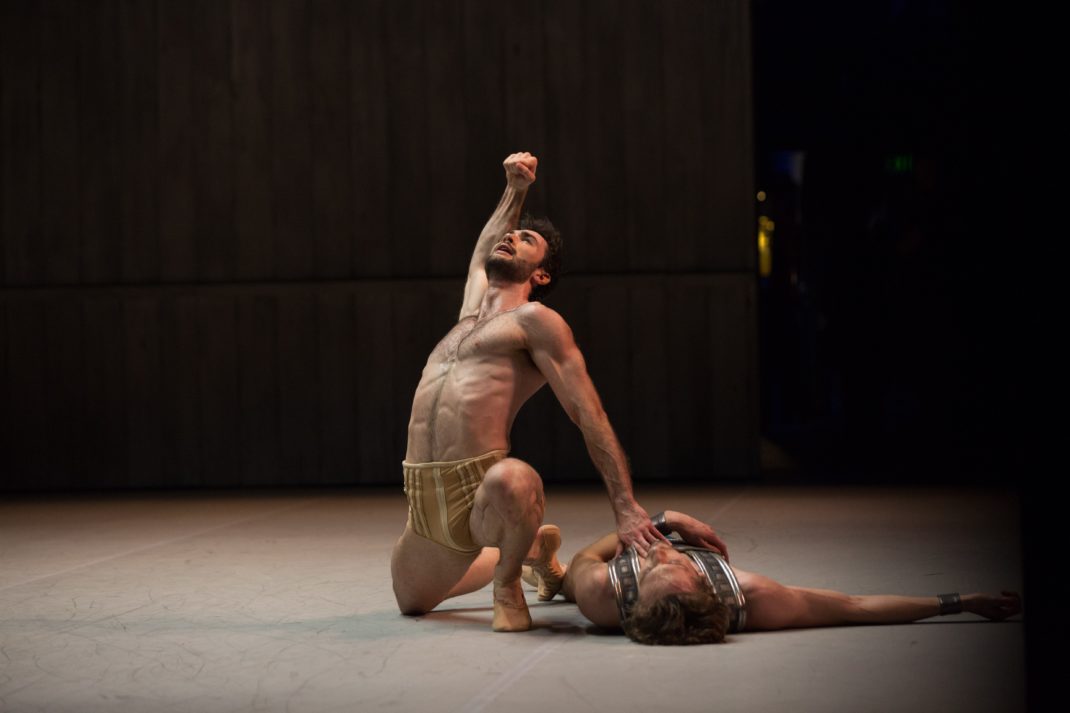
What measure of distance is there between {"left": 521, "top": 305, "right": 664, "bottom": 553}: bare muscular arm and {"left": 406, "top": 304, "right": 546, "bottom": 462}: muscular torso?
59 mm

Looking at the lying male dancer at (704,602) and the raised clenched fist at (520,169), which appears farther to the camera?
the raised clenched fist at (520,169)

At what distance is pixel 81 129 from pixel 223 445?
2.37 metres

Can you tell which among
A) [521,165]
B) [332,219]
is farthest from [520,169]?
[332,219]

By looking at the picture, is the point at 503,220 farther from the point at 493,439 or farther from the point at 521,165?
the point at 493,439

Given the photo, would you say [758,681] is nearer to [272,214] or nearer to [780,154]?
[272,214]

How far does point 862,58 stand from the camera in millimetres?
12156

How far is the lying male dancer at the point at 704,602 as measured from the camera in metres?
3.29

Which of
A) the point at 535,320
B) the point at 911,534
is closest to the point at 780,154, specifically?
the point at 911,534

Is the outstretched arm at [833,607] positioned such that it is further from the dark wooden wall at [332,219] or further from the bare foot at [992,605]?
the dark wooden wall at [332,219]

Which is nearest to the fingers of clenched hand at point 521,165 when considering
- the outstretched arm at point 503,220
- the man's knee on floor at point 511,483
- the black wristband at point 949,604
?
the outstretched arm at point 503,220

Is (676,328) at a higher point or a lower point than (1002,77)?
lower

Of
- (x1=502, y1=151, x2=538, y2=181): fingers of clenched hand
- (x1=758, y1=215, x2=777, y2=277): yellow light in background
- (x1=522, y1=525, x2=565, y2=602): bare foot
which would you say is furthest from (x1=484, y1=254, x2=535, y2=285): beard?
(x1=758, y1=215, x2=777, y2=277): yellow light in background

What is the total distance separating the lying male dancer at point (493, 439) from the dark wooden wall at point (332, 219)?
4503mm

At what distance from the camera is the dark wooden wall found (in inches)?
334
